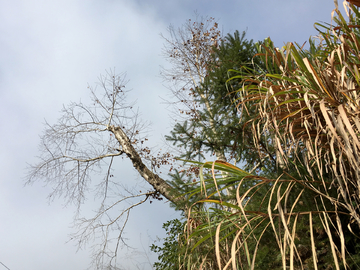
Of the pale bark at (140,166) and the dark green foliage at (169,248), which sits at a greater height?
the pale bark at (140,166)

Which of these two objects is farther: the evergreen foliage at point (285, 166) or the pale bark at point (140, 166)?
the pale bark at point (140, 166)

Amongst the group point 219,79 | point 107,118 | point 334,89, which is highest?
point 107,118

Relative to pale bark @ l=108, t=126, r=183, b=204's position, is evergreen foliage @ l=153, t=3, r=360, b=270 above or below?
below

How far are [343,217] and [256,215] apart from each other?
2.64 feet

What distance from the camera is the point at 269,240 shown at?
2.37m

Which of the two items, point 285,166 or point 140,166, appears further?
point 140,166

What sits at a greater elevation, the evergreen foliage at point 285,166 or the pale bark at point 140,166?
the pale bark at point 140,166

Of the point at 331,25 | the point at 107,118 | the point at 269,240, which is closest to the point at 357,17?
the point at 331,25

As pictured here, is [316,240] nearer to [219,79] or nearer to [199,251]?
[199,251]

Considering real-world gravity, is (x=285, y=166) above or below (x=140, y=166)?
below

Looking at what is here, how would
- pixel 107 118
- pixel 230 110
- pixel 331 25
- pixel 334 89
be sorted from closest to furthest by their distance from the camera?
1. pixel 334 89
2. pixel 331 25
3. pixel 230 110
4. pixel 107 118

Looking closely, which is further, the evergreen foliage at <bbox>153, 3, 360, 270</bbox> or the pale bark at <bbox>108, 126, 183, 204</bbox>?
the pale bark at <bbox>108, 126, 183, 204</bbox>

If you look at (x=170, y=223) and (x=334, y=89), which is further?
(x=170, y=223)

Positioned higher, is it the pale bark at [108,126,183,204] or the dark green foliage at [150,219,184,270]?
the pale bark at [108,126,183,204]
